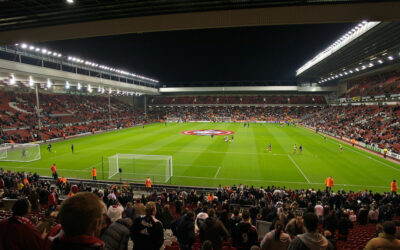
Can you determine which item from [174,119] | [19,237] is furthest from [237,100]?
[19,237]

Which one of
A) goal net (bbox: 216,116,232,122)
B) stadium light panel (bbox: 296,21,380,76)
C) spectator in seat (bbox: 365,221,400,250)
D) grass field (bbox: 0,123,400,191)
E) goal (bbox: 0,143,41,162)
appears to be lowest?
grass field (bbox: 0,123,400,191)

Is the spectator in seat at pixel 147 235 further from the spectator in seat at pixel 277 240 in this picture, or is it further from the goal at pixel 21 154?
the goal at pixel 21 154

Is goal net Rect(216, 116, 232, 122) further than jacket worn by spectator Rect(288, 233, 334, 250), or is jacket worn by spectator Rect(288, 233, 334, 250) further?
goal net Rect(216, 116, 232, 122)

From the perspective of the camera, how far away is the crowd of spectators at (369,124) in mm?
27906

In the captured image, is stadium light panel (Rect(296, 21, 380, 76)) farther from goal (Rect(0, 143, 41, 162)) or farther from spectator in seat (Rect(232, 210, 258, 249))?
goal (Rect(0, 143, 41, 162))

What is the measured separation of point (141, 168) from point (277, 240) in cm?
1817

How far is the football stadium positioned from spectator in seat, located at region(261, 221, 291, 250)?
0.6 inches

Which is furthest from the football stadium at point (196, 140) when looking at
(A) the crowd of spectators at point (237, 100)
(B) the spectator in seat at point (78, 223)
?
(A) the crowd of spectators at point (237, 100)

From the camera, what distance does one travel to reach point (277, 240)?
143 inches

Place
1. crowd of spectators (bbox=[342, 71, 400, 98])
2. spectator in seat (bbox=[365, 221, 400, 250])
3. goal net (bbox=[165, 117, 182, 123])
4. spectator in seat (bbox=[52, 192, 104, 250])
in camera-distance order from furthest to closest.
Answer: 1. goal net (bbox=[165, 117, 182, 123])
2. crowd of spectators (bbox=[342, 71, 400, 98])
3. spectator in seat (bbox=[365, 221, 400, 250])
4. spectator in seat (bbox=[52, 192, 104, 250])

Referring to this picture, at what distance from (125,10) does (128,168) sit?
15047 mm

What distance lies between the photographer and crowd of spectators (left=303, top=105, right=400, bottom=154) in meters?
27.9

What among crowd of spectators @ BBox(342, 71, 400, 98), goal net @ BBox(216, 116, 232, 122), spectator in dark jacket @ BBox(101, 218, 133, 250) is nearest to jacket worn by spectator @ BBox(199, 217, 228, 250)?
spectator in dark jacket @ BBox(101, 218, 133, 250)

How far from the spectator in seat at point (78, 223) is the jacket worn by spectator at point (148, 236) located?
1.73m
